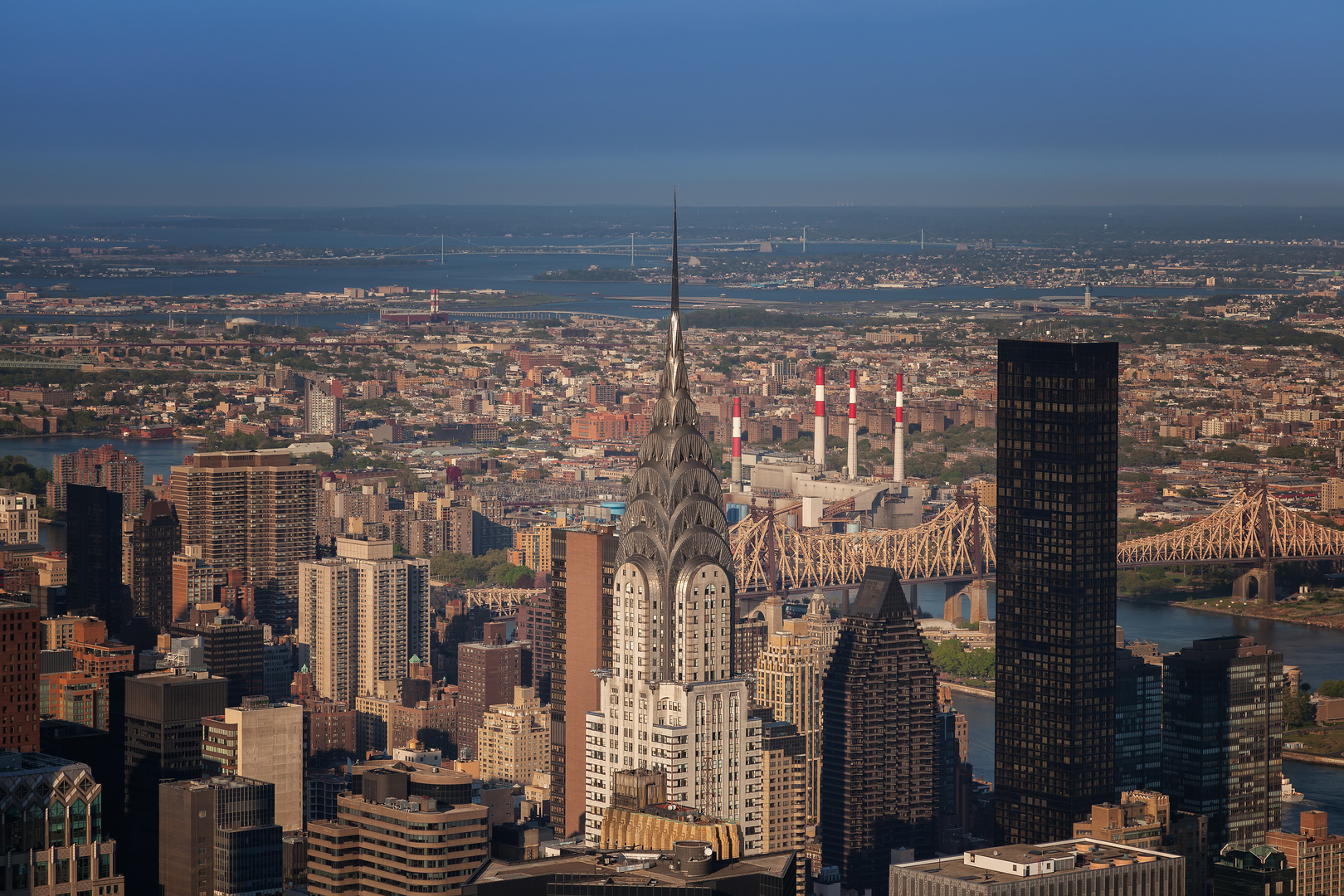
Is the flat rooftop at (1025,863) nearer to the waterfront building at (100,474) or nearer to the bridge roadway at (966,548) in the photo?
the bridge roadway at (966,548)

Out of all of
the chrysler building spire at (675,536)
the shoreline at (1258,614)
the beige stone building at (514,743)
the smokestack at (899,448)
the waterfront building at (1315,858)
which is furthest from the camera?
the smokestack at (899,448)

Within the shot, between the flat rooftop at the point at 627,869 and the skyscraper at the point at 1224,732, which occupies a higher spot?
the flat rooftop at the point at 627,869

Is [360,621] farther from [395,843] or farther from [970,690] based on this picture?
[395,843]

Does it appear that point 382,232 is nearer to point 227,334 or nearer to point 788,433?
point 227,334

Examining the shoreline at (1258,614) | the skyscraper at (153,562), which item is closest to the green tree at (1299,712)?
the shoreline at (1258,614)

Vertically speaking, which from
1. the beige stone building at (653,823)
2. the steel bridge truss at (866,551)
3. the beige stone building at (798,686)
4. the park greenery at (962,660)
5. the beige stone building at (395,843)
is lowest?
the park greenery at (962,660)

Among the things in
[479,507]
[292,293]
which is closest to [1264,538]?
[479,507]
